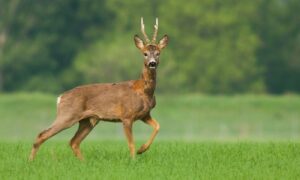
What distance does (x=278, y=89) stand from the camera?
83750mm

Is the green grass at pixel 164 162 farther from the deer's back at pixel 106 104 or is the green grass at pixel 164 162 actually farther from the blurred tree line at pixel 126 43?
the blurred tree line at pixel 126 43

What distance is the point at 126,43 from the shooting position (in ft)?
242

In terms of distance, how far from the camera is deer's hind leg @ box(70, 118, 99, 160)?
19.2 meters

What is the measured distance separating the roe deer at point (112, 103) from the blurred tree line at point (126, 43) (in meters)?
51.8

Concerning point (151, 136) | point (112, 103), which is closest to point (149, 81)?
point (112, 103)

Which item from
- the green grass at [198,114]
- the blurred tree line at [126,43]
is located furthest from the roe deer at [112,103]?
the blurred tree line at [126,43]

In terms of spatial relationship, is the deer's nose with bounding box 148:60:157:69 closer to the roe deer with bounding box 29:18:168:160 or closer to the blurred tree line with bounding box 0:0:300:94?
the roe deer with bounding box 29:18:168:160

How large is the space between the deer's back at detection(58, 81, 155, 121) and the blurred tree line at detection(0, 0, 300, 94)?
51841mm

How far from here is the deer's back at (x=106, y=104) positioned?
19.0m

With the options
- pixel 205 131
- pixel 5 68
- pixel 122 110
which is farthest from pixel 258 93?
pixel 122 110

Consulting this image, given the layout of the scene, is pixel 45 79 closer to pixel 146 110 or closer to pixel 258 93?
pixel 258 93

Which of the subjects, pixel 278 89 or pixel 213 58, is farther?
pixel 278 89

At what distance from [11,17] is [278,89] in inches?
734

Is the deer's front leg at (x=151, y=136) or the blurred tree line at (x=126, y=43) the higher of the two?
the deer's front leg at (x=151, y=136)
